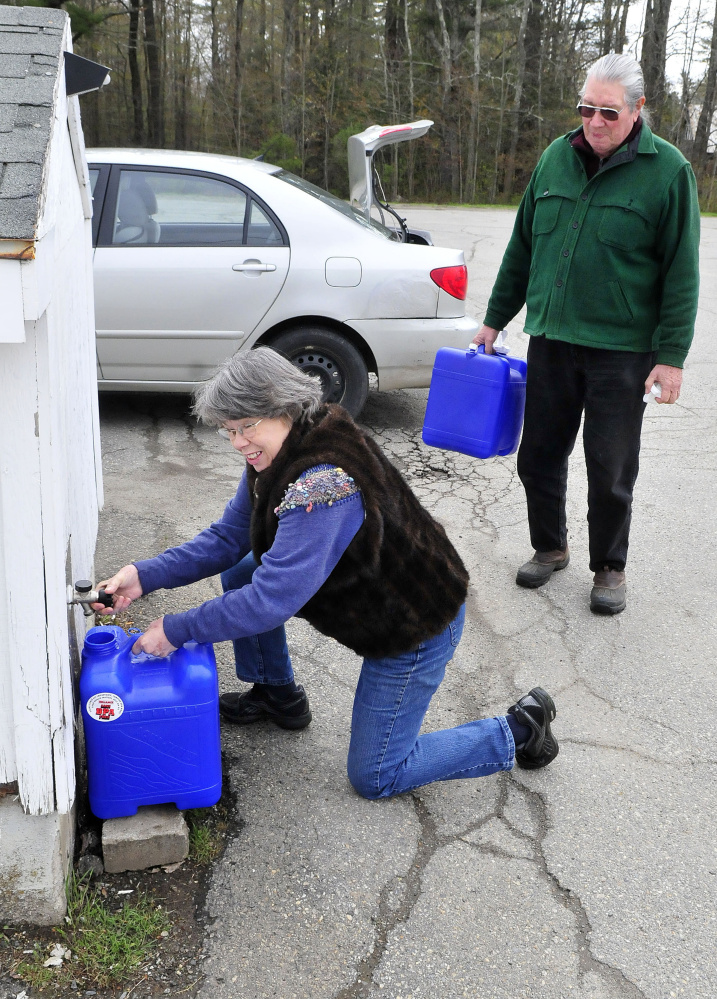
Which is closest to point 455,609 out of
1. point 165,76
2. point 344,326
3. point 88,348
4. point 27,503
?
point 27,503

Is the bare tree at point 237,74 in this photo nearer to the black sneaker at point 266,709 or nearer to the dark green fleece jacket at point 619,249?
the dark green fleece jacket at point 619,249

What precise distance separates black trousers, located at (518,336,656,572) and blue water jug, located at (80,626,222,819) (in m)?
2.06

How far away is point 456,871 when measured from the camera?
98.0 inches

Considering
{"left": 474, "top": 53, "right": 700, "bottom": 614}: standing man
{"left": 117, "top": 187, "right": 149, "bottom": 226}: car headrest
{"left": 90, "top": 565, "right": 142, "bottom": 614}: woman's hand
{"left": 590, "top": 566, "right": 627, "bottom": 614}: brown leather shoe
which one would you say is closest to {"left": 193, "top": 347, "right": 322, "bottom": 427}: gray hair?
{"left": 90, "top": 565, "right": 142, "bottom": 614}: woman's hand

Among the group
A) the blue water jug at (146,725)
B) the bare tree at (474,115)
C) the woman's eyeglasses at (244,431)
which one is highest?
the bare tree at (474,115)

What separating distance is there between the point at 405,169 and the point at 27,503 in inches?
1159

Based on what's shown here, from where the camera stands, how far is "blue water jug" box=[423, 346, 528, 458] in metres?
3.98

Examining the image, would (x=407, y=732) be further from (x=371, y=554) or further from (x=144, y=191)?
(x=144, y=191)

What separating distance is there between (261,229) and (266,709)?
3.42 metres

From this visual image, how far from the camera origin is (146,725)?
232cm

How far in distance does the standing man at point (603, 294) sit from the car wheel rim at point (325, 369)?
1743 mm

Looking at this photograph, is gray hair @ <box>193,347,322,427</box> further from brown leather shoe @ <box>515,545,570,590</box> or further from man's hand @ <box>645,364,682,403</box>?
brown leather shoe @ <box>515,545,570,590</box>

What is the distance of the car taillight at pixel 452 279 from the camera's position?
18.4 feet

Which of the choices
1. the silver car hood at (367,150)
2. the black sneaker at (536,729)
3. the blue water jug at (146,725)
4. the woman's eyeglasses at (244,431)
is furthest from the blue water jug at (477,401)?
the silver car hood at (367,150)
